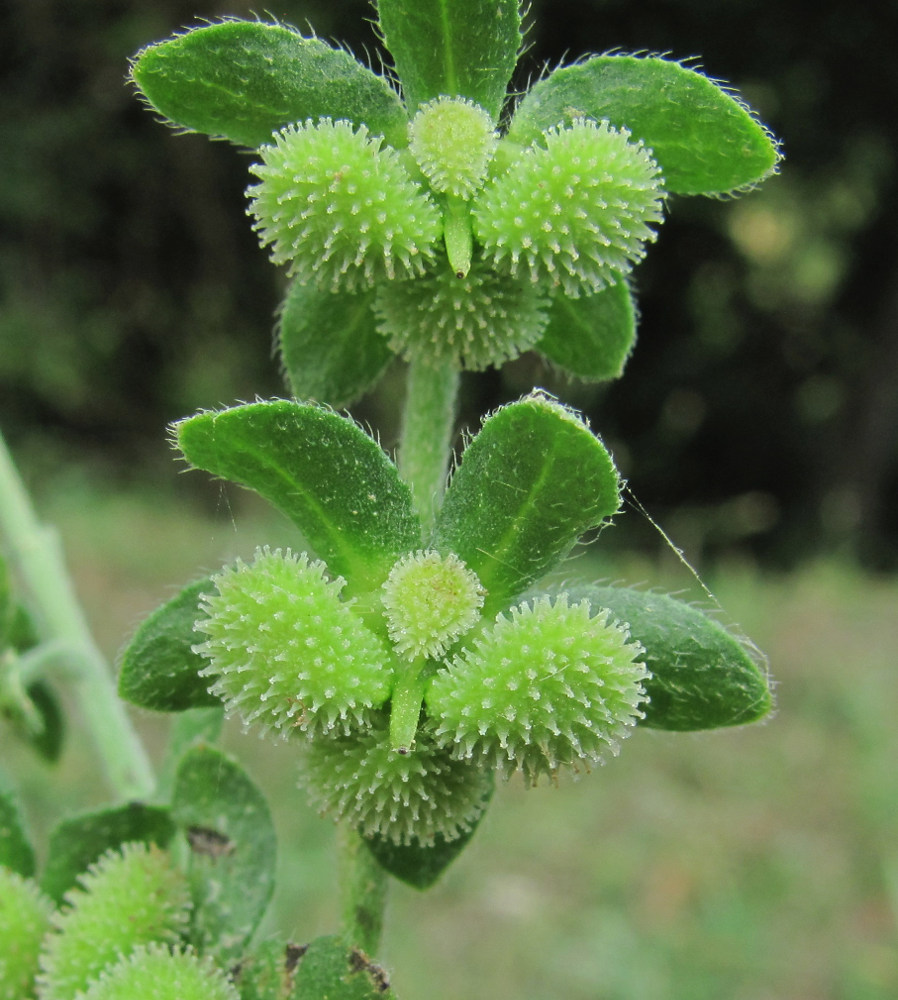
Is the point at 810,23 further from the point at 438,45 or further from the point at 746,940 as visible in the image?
the point at 438,45

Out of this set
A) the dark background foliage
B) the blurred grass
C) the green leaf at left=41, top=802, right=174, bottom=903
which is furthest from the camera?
the dark background foliage

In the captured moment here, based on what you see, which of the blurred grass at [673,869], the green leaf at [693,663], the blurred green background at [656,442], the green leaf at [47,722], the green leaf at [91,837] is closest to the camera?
the green leaf at [693,663]

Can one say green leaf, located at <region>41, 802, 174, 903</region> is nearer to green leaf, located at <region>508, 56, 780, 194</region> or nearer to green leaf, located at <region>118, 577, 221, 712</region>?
green leaf, located at <region>118, 577, 221, 712</region>

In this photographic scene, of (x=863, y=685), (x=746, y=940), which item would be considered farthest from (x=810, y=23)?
(x=746, y=940)

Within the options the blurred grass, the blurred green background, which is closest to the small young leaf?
the blurred grass

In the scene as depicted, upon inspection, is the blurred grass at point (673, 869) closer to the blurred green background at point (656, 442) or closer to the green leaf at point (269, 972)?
the blurred green background at point (656, 442)

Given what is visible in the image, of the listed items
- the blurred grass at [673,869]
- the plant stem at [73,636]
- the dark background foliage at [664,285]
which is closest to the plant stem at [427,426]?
the plant stem at [73,636]
